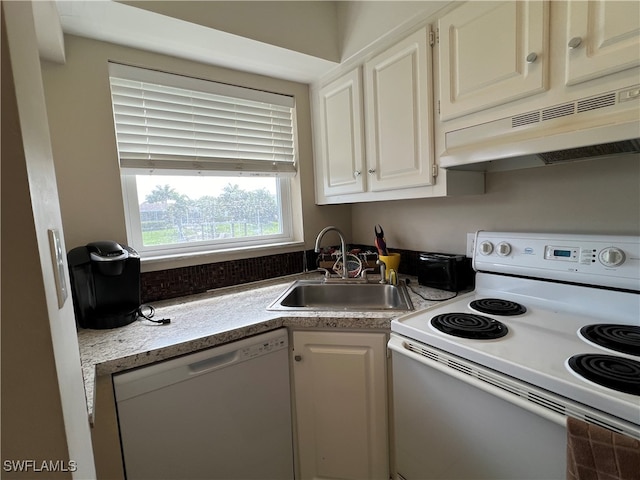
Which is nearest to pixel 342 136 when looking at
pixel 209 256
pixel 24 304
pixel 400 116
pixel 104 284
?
pixel 400 116

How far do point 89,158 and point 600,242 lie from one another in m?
2.09

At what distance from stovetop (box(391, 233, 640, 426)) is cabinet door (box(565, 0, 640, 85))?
58cm

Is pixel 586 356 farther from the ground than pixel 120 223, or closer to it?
closer to it

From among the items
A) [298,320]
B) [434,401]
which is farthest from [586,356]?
[298,320]

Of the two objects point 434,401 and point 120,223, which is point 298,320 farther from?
point 120,223

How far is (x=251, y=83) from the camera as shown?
1810 mm

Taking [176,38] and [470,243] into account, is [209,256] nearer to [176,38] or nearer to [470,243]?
[176,38]

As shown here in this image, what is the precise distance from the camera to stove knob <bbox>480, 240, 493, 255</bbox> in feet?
4.53

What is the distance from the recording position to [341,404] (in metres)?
1.30

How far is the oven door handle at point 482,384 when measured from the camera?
2.44ft

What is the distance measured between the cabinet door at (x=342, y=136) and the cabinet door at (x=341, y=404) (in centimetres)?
85

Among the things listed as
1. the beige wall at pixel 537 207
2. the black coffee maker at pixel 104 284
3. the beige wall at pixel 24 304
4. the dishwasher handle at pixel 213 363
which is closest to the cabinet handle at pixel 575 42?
the beige wall at pixel 537 207

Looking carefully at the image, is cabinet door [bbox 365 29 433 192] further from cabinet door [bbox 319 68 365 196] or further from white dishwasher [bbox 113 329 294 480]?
white dishwasher [bbox 113 329 294 480]

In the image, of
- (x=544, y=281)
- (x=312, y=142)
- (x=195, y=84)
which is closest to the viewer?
(x=544, y=281)
